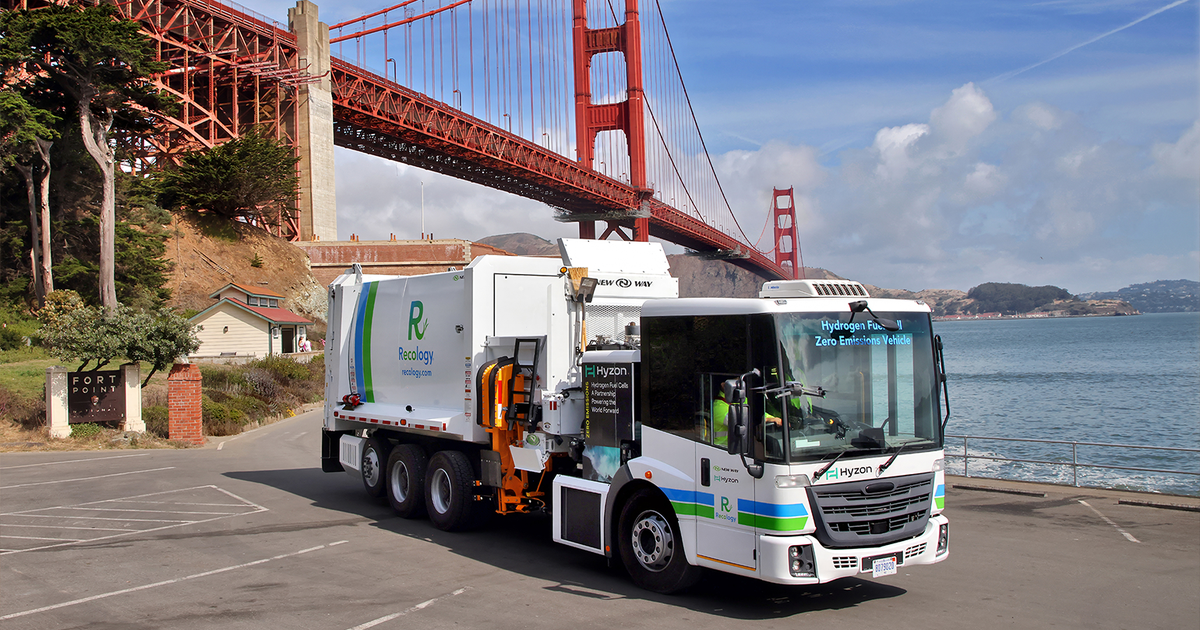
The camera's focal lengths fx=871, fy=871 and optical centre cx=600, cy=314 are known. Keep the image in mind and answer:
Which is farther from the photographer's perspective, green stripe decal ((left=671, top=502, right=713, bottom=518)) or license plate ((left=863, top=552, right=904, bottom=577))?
green stripe decal ((left=671, top=502, right=713, bottom=518))

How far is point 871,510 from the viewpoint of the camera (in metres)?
7.01

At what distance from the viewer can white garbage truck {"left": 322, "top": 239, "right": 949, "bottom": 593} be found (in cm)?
680

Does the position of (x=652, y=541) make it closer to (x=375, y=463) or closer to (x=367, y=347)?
(x=375, y=463)

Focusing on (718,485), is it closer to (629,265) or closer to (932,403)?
(932,403)

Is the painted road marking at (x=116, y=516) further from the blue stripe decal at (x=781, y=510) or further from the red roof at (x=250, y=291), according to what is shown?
the red roof at (x=250, y=291)

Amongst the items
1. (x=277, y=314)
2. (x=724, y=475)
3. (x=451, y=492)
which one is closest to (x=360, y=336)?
(x=451, y=492)

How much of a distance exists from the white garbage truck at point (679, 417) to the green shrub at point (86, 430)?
39.8 ft

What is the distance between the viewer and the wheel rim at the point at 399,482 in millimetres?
11625

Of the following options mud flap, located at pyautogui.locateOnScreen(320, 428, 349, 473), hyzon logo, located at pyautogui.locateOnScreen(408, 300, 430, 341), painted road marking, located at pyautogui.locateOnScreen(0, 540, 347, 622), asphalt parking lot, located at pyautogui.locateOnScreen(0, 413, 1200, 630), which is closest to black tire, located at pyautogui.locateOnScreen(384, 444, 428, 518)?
asphalt parking lot, located at pyautogui.locateOnScreen(0, 413, 1200, 630)

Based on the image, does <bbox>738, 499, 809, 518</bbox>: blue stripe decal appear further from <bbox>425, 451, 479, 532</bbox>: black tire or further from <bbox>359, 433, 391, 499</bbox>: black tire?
<bbox>359, 433, 391, 499</bbox>: black tire

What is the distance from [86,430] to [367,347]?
11.0 meters

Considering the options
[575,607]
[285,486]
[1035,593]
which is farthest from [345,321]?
[1035,593]

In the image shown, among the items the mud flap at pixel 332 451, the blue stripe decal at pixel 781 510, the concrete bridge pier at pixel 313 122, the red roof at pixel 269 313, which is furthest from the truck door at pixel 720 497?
the concrete bridge pier at pixel 313 122

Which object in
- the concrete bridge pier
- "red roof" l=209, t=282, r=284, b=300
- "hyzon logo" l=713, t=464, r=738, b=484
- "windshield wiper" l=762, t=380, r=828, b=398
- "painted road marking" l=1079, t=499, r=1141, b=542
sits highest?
the concrete bridge pier
